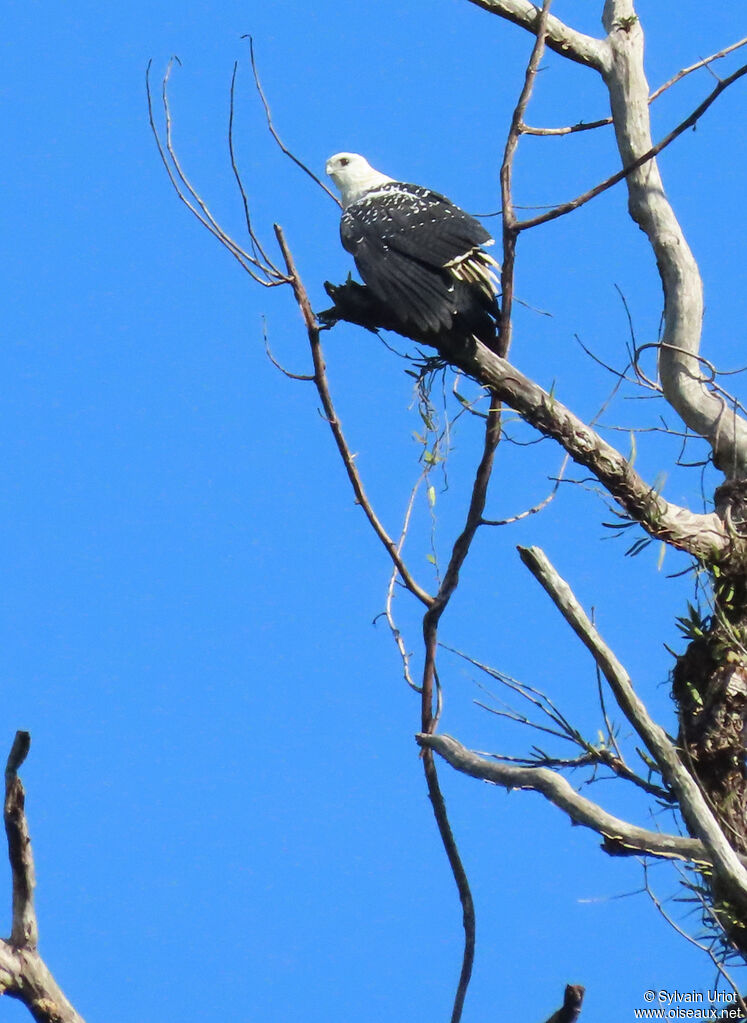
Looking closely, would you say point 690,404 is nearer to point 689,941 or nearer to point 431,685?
point 431,685

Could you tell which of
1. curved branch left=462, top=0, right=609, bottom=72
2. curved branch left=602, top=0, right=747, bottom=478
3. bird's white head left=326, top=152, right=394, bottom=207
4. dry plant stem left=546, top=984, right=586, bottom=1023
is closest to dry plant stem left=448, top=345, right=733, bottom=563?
curved branch left=602, top=0, right=747, bottom=478

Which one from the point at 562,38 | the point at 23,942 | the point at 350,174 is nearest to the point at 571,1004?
the point at 23,942

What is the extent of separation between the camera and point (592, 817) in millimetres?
2506

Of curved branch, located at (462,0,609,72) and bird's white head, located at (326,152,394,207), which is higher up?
bird's white head, located at (326,152,394,207)

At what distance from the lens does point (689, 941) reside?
8.98ft

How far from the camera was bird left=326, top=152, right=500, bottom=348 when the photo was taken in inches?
145

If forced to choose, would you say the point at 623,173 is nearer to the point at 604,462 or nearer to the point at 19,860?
the point at 604,462

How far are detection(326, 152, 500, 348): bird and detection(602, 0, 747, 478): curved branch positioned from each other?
553 mm

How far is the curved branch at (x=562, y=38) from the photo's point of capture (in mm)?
4355

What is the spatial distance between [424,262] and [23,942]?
7.70 ft

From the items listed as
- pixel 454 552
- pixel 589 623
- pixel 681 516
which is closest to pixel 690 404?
pixel 681 516

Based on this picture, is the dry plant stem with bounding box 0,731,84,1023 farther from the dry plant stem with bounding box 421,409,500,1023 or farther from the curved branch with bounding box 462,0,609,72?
the curved branch with bounding box 462,0,609,72

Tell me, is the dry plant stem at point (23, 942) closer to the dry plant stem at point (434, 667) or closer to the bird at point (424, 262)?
the dry plant stem at point (434, 667)

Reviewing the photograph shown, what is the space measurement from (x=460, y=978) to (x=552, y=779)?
1129 millimetres
